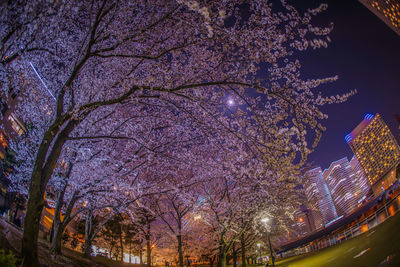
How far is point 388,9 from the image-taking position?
79750 mm

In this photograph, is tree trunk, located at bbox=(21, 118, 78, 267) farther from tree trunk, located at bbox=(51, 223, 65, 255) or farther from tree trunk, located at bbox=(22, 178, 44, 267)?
tree trunk, located at bbox=(51, 223, 65, 255)

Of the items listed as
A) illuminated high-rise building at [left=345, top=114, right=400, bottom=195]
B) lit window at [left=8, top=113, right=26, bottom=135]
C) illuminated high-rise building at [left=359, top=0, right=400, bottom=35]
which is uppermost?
illuminated high-rise building at [left=359, top=0, right=400, bottom=35]

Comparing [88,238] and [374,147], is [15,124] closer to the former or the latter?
[88,238]

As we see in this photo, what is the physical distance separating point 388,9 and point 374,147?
9957 centimetres

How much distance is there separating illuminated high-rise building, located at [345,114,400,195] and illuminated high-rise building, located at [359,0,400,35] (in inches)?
3258

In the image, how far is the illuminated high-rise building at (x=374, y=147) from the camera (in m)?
134

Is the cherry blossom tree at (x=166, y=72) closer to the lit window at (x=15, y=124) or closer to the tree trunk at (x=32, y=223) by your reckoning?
the tree trunk at (x=32, y=223)

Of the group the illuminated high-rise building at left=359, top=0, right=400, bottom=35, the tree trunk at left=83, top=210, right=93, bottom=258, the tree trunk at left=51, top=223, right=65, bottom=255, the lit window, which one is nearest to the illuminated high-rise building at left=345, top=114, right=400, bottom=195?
the illuminated high-rise building at left=359, top=0, right=400, bottom=35

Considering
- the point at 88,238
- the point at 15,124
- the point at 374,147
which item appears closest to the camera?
the point at 88,238

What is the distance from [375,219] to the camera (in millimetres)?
16766

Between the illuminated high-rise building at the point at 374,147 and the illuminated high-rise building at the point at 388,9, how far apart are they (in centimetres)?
8277

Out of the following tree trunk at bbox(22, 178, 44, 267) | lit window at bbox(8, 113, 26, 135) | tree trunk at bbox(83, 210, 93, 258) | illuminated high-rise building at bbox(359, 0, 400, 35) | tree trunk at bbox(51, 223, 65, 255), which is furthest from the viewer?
illuminated high-rise building at bbox(359, 0, 400, 35)

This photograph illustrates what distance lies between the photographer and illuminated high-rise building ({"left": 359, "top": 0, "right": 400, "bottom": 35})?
3046 inches

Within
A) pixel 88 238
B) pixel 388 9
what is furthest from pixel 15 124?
pixel 388 9
